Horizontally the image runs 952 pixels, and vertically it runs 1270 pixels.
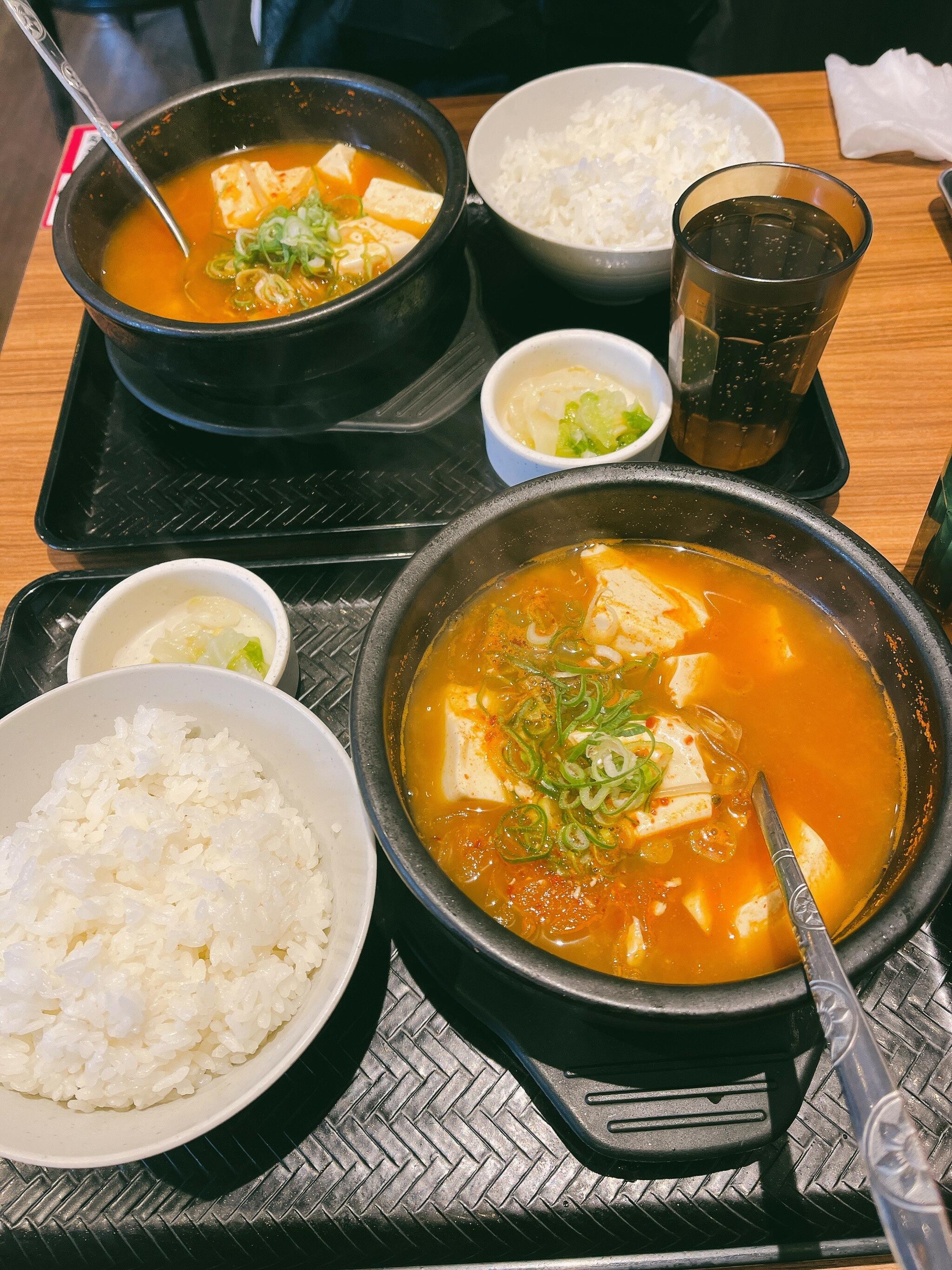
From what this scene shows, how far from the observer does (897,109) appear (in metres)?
2.65

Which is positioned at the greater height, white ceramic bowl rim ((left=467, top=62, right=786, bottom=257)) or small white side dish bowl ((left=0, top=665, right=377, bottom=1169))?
white ceramic bowl rim ((left=467, top=62, right=786, bottom=257))

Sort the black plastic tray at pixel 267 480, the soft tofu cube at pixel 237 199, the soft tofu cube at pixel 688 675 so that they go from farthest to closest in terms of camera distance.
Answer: the soft tofu cube at pixel 237 199 < the black plastic tray at pixel 267 480 < the soft tofu cube at pixel 688 675

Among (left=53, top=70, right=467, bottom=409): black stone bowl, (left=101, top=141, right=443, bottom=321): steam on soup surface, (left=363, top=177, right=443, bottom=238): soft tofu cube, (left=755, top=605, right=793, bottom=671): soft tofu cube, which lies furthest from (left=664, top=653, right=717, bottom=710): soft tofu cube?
(left=363, top=177, right=443, bottom=238): soft tofu cube

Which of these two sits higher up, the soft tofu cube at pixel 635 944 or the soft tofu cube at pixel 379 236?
the soft tofu cube at pixel 379 236

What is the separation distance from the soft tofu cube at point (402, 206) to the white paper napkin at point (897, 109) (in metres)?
1.36

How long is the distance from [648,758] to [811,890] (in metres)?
0.31

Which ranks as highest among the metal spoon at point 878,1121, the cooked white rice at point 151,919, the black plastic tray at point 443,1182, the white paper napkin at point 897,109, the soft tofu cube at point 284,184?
the white paper napkin at point 897,109

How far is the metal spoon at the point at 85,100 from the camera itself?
205 cm

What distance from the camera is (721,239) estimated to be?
73.5 inches

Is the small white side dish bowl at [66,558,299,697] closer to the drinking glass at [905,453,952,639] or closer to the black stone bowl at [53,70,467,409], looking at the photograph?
the black stone bowl at [53,70,467,409]

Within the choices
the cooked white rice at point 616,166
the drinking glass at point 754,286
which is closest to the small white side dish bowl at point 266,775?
the drinking glass at point 754,286

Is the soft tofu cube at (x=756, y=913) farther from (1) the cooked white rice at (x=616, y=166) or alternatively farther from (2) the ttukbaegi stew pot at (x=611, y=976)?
(1) the cooked white rice at (x=616, y=166)

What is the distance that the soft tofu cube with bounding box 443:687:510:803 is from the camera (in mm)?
1409

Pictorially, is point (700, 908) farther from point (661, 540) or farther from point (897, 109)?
point (897, 109)
